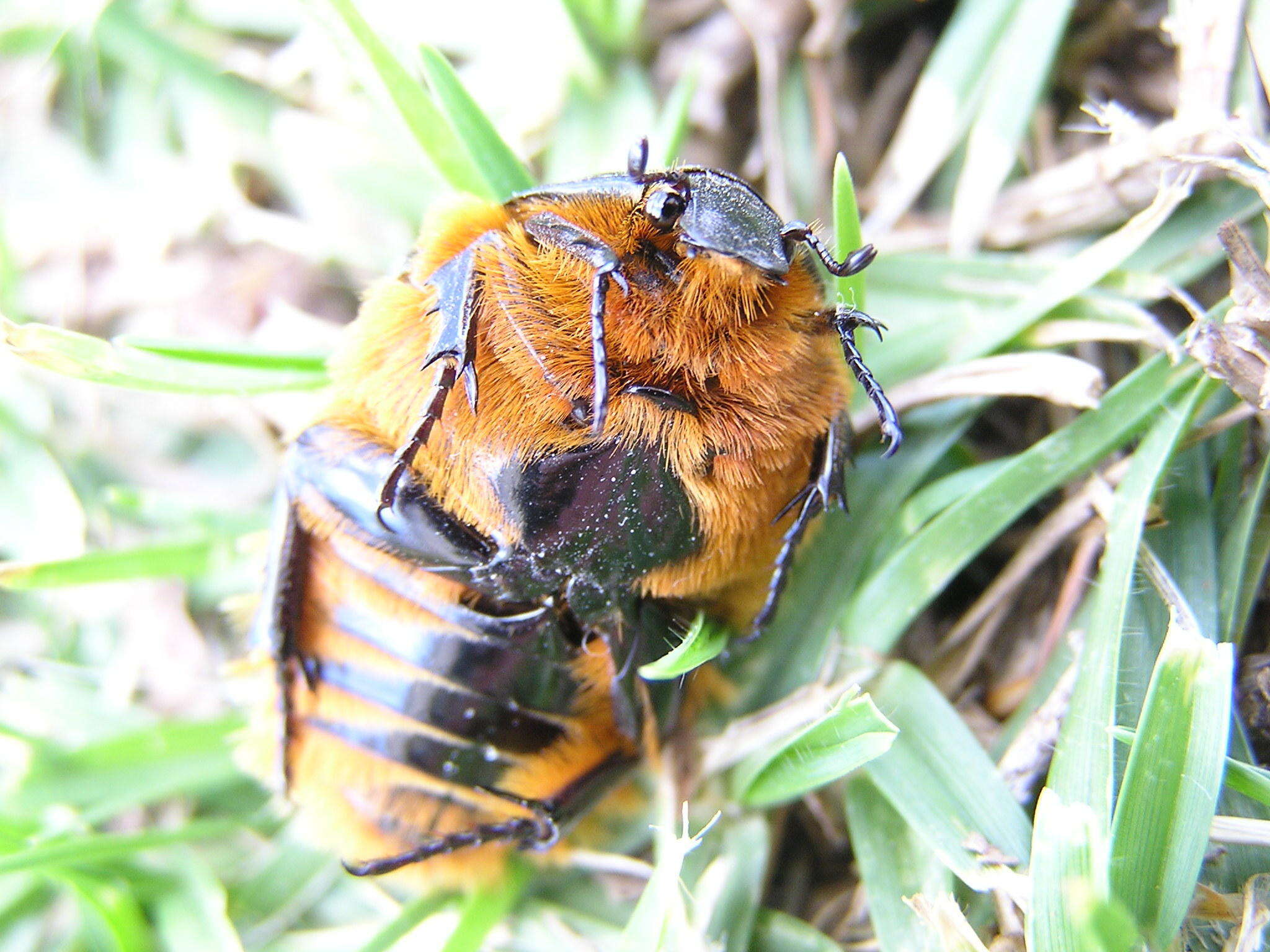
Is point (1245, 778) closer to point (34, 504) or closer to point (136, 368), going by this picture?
point (136, 368)

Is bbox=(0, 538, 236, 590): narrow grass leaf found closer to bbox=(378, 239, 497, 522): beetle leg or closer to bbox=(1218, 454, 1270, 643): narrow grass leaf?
bbox=(378, 239, 497, 522): beetle leg

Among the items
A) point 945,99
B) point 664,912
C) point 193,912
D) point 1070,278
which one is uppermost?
point 945,99

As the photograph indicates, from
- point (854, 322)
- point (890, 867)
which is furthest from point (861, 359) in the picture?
point (890, 867)

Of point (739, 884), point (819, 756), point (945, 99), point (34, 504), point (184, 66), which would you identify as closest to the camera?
point (819, 756)

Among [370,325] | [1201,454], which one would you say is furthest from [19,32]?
[1201,454]

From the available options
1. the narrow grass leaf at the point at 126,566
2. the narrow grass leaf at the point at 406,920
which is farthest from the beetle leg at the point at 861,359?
the narrow grass leaf at the point at 126,566

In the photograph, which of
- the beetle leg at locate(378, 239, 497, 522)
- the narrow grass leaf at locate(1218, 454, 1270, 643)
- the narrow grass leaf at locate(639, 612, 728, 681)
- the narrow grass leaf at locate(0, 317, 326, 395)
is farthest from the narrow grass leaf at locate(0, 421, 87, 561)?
the narrow grass leaf at locate(1218, 454, 1270, 643)
